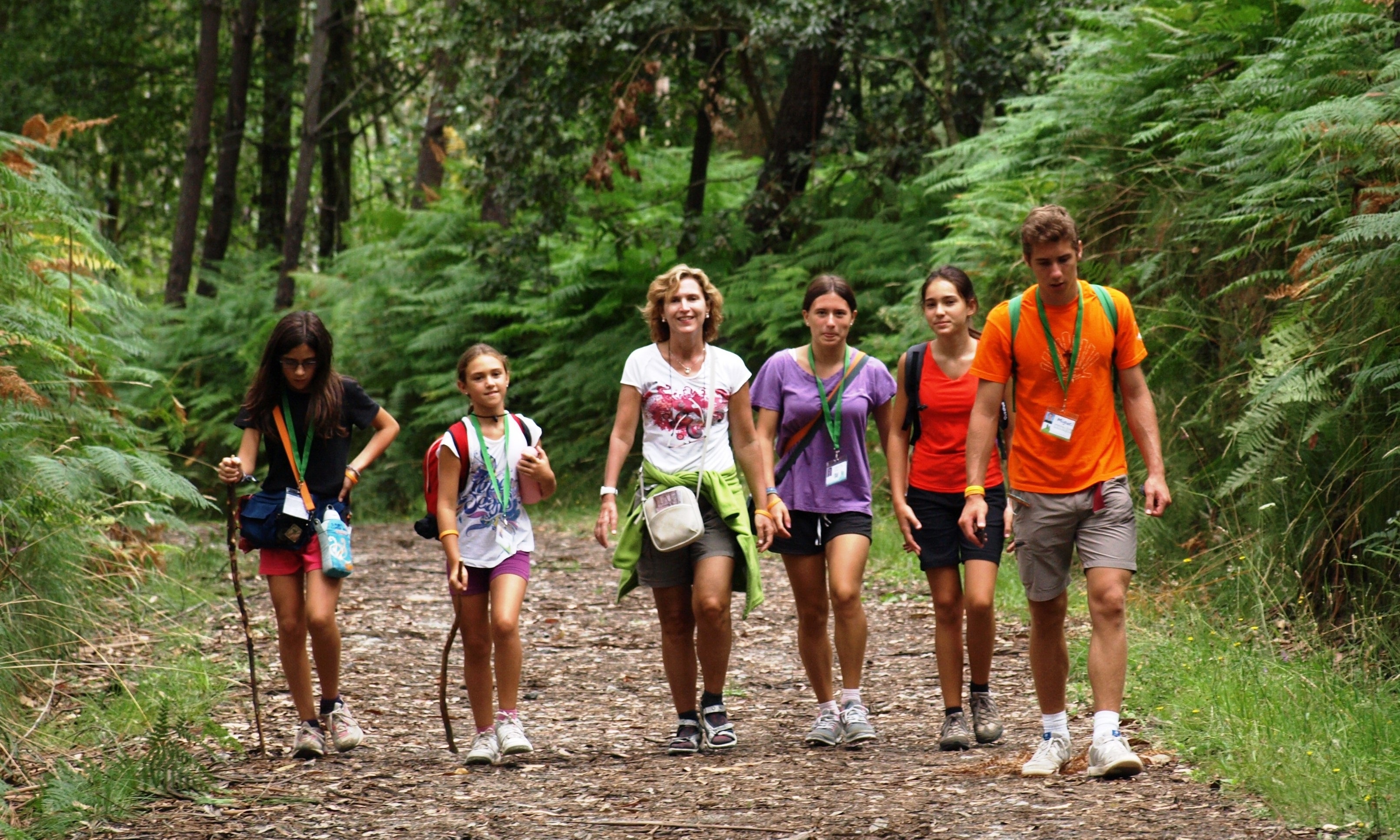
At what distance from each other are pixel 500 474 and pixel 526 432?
267 millimetres

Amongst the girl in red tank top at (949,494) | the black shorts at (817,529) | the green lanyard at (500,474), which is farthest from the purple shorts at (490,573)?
the girl in red tank top at (949,494)

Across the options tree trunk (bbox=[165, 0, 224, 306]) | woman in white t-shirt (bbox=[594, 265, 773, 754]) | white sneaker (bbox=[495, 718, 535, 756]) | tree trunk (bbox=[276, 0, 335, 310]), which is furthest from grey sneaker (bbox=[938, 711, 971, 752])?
tree trunk (bbox=[165, 0, 224, 306])

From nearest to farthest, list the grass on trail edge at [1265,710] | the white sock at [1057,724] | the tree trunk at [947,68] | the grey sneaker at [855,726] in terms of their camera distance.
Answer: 1. the grass on trail edge at [1265,710]
2. the white sock at [1057,724]
3. the grey sneaker at [855,726]
4. the tree trunk at [947,68]

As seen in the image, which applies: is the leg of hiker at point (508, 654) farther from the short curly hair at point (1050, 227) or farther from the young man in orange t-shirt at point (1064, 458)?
the short curly hair at point (1050, 227)

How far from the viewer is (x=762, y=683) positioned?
288 inches

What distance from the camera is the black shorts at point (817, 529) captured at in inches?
221

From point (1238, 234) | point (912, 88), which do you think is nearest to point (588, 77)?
point (912, 88)

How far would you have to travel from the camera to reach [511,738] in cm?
548

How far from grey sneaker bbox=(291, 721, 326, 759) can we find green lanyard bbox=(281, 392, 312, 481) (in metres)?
1.08

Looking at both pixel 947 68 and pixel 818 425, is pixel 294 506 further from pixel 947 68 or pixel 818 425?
pixel 947 68

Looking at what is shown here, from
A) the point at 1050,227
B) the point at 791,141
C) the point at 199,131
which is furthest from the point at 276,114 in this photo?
the point at 1050,227

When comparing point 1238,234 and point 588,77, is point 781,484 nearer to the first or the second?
point 1238,234

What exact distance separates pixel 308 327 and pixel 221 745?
1.88 metres

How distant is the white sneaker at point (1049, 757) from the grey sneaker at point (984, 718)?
65 cm
